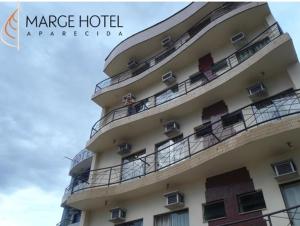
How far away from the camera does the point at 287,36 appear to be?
8.27 meters

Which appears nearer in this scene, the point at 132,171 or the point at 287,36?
the point at 287,36

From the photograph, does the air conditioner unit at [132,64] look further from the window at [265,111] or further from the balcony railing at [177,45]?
the window at [265,111]

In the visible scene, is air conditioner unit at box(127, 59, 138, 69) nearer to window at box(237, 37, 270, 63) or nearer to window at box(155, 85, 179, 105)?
window at box(155, 85, 179, 105)

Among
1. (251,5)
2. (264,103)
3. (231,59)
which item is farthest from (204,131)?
(251,5)

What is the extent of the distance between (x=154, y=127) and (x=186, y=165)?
11.8 ft

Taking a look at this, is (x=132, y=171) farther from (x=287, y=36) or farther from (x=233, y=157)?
(x=287, y=36)

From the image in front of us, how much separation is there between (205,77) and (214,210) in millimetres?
5733

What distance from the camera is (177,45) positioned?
14.3 m

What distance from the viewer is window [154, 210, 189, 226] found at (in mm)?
8361

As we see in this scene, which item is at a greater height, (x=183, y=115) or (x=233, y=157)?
(x=183, y=115)

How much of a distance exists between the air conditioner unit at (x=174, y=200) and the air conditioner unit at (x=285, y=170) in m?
3.06

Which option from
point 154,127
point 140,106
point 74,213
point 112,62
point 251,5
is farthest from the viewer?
point 74,213

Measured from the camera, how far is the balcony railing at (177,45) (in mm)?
12524

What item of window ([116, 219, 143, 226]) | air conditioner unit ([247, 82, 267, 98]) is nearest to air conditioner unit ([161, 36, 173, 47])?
air conditioner unit ([247, 82, 267, 98])
